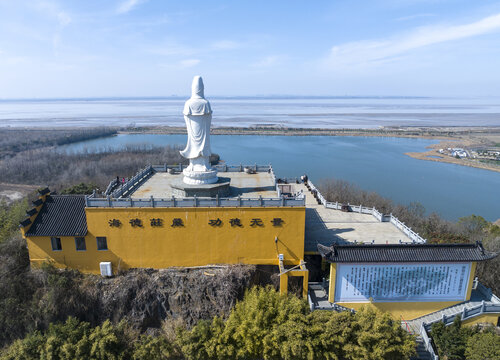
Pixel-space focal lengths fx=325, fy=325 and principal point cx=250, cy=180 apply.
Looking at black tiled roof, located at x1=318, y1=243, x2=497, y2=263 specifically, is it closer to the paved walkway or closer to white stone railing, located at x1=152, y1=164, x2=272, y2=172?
the paved walkway

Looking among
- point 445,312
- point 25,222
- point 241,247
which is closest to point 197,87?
point 241,247

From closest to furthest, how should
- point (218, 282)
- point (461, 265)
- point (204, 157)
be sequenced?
point (461, 265), point (218, 282), point (204, 157)

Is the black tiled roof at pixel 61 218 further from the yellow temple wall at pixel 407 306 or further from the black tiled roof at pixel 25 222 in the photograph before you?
the yellow temple wall at pixel 407 306

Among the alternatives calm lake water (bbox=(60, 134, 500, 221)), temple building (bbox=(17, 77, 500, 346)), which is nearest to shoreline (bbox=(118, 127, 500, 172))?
calm lake water (bbox=(60, 134, 500, 221))

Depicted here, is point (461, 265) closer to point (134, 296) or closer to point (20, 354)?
point (134, 296)

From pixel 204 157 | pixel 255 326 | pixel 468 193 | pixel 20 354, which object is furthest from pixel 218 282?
pixel 468 193
